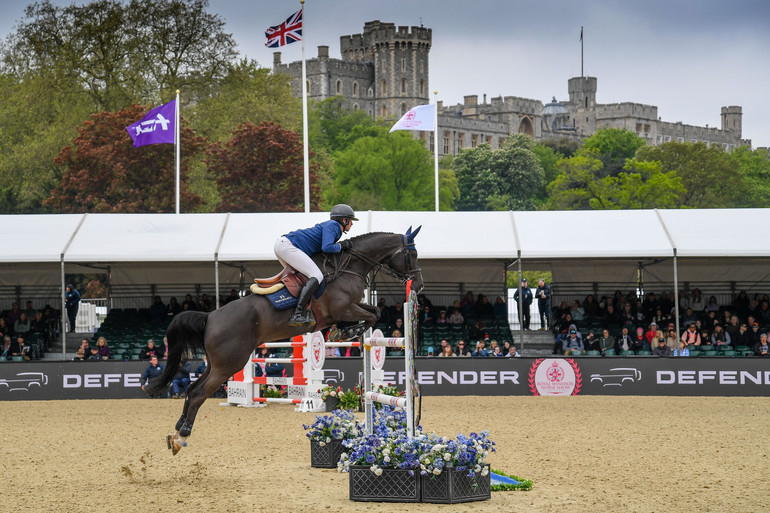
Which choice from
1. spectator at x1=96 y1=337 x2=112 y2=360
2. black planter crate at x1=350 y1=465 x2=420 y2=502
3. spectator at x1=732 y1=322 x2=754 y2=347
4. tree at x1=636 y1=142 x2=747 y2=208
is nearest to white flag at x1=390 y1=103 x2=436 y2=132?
spectator at x1=732 y1=322 x2=754 y2=347

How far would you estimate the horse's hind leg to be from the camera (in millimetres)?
8930

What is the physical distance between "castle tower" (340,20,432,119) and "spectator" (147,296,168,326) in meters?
108

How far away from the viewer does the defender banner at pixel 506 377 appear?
18.8 metres

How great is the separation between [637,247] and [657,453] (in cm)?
977

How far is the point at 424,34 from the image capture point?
13062 cm

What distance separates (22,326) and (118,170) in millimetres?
19714

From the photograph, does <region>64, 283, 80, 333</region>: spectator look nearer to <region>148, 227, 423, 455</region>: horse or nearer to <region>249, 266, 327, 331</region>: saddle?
<region>148, 227, 423, 455</region>: horse

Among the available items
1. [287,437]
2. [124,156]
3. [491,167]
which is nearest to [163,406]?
[287,437]

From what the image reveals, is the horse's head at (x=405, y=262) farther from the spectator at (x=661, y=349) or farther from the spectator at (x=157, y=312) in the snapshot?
the spectator at (x=157, y=312)

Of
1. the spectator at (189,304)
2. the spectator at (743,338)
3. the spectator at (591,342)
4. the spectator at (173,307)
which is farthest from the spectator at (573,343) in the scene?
the spectator at (173,307)

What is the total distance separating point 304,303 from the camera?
904cm

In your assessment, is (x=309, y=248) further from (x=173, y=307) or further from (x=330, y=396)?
(x=173, y=307)

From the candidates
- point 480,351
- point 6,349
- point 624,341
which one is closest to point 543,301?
point 624,341

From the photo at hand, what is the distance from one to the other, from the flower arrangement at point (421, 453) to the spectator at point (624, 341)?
42.5ft
